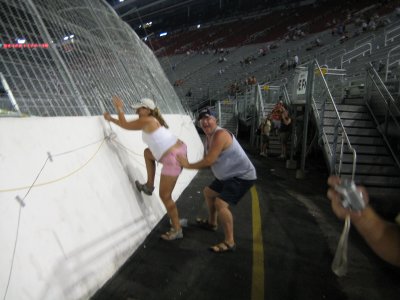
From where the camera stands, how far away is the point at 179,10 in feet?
180

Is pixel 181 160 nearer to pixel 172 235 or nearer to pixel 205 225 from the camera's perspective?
pixel 172 235

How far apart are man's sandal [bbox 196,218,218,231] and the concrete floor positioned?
91 mm

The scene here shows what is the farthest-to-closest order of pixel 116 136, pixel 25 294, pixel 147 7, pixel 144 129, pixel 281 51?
1. pixel 147 7
2. pixel 281 51
3. pixel 116 136
4. pixel 144 129
5. pixel 25 294

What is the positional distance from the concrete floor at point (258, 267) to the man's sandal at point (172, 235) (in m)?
0.07

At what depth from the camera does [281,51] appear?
113ft

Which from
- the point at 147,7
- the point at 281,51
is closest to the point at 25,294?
the point at 281,51

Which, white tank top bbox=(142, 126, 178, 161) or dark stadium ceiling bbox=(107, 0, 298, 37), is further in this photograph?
dark stadium ceiling bbox=(107, 0, 298, 37)

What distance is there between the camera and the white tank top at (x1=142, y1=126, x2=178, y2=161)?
13.7ft

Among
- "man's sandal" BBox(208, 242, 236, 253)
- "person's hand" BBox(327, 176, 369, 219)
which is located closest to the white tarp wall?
"man's sandal" BBox(208, 242, 236, 253)

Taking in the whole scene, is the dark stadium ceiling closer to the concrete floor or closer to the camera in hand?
the concrete floor

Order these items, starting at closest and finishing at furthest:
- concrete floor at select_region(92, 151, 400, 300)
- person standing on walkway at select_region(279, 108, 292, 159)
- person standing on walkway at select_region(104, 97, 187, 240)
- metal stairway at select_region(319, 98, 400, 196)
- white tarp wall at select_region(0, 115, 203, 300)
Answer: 1. white tarp wall at select_region(0, 115, 203, 300)
2. concrete floor at select_region(92, 151, 400, 300)
3. person standing on walkway at select_region(104, 97, 187, 240)
4. metal stairway at select_region(319, 98, 400, 196)
5. person standing on walkway at select_region(279, 108, 292, 159)

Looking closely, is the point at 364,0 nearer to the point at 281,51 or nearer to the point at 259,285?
the point at 281,51

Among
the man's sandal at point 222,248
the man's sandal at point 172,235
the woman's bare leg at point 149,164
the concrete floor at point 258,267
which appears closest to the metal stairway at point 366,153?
the concrete floor at point 258,267

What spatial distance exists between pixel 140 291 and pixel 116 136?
2.18m
